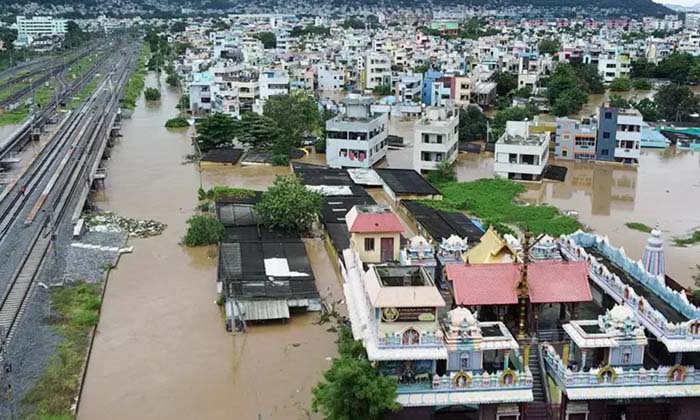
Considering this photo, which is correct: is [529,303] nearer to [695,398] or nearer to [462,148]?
[695,398]

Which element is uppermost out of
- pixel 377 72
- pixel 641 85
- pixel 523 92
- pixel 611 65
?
pixel 611 65

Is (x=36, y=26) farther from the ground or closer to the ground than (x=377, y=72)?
farther from the ground

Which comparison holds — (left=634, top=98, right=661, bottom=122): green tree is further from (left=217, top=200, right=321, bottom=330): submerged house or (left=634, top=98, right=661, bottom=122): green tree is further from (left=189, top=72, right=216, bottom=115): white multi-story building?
(left=217, top=200, right=321, bottom=330): submerged house

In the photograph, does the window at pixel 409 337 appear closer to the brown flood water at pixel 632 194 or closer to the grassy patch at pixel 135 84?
the brown flood water at pixel 632 194

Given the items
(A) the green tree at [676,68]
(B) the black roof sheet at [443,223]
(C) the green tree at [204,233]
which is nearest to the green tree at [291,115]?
(B) the black roof sheet at [443,223]

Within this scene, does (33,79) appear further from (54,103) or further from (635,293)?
(635,293)

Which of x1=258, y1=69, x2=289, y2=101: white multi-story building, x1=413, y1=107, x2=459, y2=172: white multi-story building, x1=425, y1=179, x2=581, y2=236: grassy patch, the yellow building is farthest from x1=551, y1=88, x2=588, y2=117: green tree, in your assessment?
the yellow building

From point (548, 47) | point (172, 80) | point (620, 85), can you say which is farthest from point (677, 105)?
point (172, 80)
